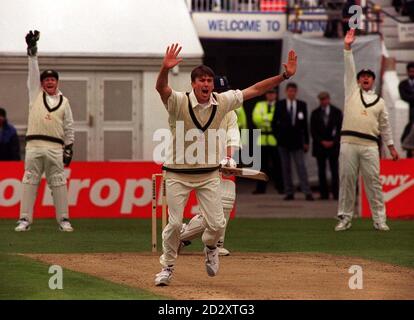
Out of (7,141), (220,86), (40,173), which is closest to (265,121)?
(7,141)

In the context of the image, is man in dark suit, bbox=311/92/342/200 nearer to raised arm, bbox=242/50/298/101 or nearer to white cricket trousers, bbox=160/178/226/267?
raised arm, bbox=242/50/298/101

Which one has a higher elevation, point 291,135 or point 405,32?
point 405,32

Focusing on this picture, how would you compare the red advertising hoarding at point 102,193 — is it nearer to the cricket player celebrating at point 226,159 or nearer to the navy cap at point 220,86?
the cricket player celebrating at point 226,159

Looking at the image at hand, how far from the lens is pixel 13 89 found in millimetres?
28000

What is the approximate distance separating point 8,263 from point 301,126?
44.6 ft

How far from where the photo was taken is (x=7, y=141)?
25906 mm

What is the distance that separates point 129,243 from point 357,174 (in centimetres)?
384

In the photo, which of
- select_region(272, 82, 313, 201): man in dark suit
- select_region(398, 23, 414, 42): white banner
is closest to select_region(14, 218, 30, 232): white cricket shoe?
select_region(272, 82, 313, 201): man in dark suit

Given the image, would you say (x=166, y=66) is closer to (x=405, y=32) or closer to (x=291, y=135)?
(x=291, y=135)

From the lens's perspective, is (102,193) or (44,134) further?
(102,193)

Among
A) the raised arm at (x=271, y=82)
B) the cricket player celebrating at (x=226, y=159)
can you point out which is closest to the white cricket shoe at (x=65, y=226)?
the cricket player celebrating at (x=226, y=159)

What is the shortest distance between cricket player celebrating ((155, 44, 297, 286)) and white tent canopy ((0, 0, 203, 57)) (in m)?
14.6

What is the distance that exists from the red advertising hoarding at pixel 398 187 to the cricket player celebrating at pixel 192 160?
10.3 meters
